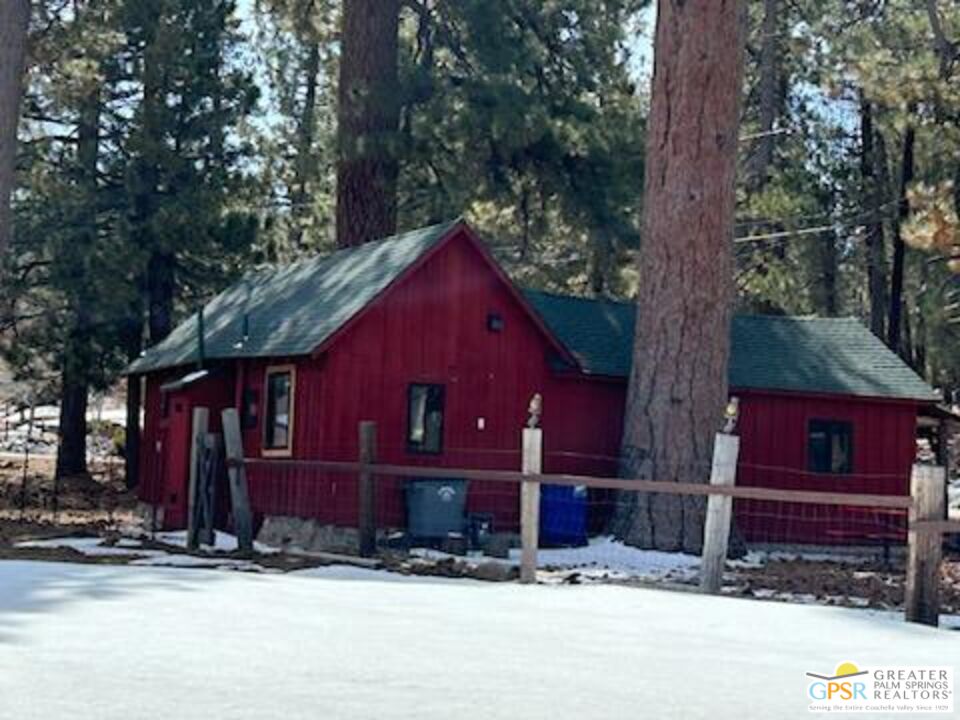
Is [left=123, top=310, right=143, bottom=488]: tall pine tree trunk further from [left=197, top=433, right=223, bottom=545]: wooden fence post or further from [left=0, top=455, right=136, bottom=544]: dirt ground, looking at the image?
[left=197, top=433, right=223, bottom=545]: wooden fence post

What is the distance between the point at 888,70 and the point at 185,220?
13.4 m

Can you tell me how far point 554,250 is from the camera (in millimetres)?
36062

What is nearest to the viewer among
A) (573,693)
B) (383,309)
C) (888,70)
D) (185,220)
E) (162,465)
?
(573,693)

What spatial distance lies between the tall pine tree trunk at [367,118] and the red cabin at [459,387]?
231 centimetres

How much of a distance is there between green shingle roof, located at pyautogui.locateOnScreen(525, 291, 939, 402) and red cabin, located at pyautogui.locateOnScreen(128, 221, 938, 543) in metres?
0.04

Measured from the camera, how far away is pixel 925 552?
1197cm

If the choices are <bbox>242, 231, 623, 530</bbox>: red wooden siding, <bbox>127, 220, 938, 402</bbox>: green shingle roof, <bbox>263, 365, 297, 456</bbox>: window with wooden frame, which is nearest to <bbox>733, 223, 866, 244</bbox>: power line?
<bbox>127, 220, 938, 402</bbox>: green shingle roof

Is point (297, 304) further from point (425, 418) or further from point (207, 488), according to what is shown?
point (207, 488)

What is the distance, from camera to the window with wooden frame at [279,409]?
2131cm

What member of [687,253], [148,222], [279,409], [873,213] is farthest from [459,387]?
[873,213]

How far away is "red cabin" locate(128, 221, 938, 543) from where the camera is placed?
→ 21141 millimetres

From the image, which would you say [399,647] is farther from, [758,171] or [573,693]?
[758,171]

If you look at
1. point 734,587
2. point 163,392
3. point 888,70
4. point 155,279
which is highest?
point 888,70

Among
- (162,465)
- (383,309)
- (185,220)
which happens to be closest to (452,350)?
(383,309)
